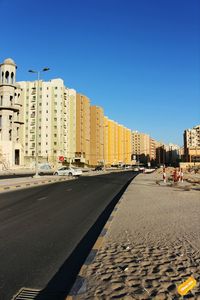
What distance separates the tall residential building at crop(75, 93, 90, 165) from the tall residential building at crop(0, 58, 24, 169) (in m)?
49.8

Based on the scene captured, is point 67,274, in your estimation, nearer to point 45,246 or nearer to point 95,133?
point 45,246

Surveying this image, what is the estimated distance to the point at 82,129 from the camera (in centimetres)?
13688

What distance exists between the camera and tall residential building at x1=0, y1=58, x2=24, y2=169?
77625 mm

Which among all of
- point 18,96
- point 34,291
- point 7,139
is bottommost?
point 34,291

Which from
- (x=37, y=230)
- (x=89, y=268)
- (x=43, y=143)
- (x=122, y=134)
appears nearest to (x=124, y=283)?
(x=89, y=268)

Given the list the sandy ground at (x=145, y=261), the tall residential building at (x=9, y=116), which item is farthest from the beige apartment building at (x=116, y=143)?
the sandy ground at (x=145, y=261)

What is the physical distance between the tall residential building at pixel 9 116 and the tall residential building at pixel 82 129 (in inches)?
1959

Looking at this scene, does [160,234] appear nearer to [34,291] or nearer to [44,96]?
[34,291]

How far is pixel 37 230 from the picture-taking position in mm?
8445

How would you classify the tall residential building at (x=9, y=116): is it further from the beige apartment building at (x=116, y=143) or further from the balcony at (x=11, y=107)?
the beige apartment building at (x=116, y=143)

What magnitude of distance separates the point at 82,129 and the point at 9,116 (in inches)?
2286

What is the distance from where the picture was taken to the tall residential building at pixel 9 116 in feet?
255

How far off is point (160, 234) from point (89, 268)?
10.0 ft

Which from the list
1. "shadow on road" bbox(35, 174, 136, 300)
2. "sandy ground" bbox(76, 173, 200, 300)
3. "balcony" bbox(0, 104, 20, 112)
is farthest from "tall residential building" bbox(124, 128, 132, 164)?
"shadow on road" bbox(35, 174, 136, 300)
